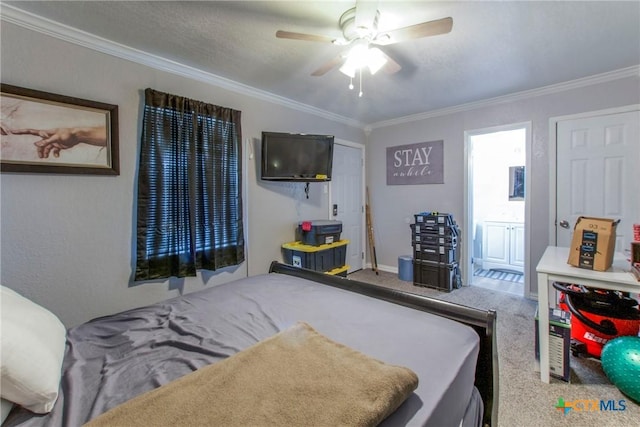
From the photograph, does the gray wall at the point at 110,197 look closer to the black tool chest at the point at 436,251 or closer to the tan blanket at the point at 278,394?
the black tool chest at the point at 436,251

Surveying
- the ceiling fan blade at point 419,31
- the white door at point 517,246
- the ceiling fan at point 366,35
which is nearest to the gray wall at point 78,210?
the ceiling fan at point 366,35

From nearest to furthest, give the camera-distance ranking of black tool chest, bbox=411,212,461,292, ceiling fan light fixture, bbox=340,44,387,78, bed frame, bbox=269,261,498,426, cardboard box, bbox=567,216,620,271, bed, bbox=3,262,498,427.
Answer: bed, bbox=3,262,498,427
bed frame, bbox=269,261,498,426
cardboard box, bbox=567,216,620,271
ceiling fan light fixture, bbox=340,44,387,78
black tool chest, bbox=411,212,461,292

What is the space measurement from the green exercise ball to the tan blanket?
5.72ft

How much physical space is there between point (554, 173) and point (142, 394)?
13.4 ft

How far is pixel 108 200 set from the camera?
84.8 inches

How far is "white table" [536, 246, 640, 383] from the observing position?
1.61 m

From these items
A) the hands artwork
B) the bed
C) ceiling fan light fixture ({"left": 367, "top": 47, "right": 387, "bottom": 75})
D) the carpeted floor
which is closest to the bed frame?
the bed

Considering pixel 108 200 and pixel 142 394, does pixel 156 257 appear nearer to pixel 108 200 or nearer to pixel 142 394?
pixel 108 200

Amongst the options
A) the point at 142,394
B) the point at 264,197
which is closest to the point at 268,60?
the point at 264,197

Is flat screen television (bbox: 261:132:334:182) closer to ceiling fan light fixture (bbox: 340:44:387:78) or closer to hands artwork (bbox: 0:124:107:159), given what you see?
ceiling fan light fixture (bbox: 340:44:387:78)

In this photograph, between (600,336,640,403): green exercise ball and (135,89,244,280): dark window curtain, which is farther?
(135,89,244,280): dark window curtain

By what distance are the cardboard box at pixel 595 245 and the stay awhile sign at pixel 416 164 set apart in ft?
7.34

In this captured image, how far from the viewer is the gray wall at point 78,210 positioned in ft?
5.90

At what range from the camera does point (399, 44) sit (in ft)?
7.12
